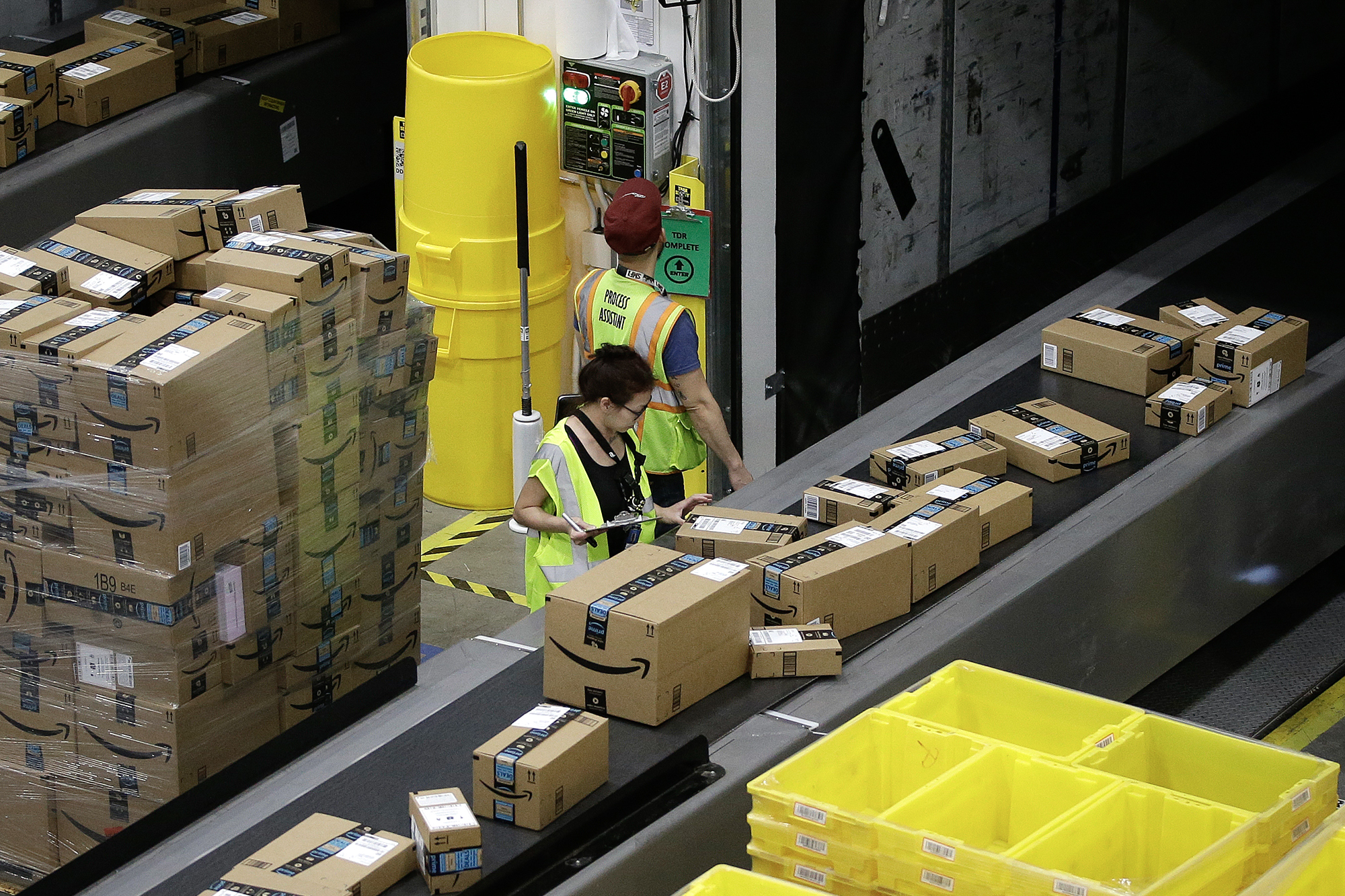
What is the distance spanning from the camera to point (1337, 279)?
304 inches

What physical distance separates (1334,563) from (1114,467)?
71.9 inches

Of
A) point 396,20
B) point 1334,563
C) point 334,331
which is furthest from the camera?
point 396,20

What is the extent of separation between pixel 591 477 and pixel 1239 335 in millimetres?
2595

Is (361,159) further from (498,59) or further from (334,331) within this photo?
(334,331)

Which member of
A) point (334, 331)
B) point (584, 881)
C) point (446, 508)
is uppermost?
point (334, 331)

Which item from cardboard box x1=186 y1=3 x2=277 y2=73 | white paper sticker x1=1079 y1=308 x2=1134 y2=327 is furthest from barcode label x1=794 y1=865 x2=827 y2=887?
cardboard box x1=186 y1=3 x2=277 y2=73

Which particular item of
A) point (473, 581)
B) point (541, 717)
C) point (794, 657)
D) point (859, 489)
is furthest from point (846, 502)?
point (473, 581)

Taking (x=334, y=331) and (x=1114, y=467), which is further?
(x=1114, y=467)

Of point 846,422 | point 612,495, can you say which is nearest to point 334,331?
point 612,495

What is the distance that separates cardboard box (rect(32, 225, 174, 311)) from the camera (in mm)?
5293

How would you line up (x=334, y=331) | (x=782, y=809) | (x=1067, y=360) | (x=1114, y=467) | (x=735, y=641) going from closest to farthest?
(x=782, y=809) < (x=735, y=641) < (x=334, y=331) < (x=1114, y=467) < (x=1067, y=360)

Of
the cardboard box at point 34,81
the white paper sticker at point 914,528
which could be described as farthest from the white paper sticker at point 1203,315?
the cardboard box at point 34,81

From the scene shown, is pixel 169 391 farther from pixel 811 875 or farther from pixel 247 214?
pixel 811 875

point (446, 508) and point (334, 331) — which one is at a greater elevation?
point (334, 331)
